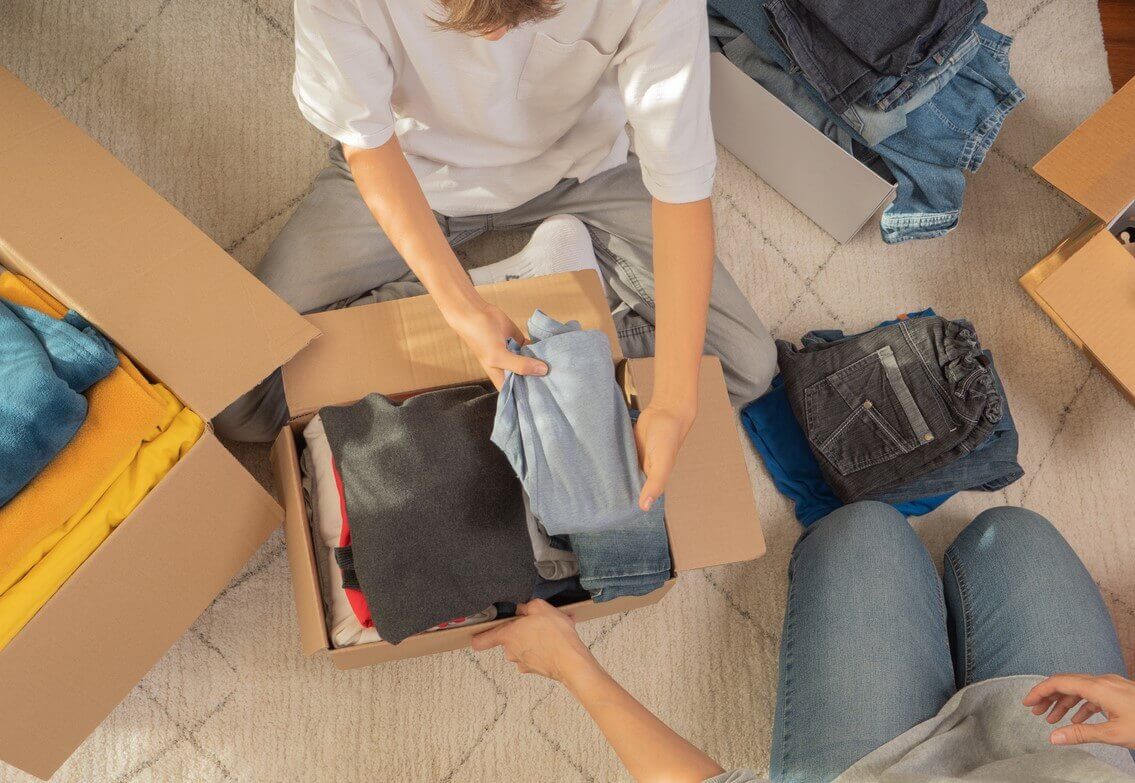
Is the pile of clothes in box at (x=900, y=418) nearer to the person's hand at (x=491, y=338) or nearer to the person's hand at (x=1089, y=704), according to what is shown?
the person's hand at (x=1089, y=704)

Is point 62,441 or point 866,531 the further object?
point 866,531

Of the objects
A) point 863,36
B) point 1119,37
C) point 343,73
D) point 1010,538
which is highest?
point 343,73

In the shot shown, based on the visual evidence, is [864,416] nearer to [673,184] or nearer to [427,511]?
[673,184]

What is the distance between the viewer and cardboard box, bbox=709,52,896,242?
4.02 ft

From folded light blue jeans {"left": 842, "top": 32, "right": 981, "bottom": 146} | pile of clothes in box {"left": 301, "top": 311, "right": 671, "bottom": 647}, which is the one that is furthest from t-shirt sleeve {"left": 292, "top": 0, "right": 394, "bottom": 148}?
folded light blue jeans {"left": 842, "top": 32, "right": 981, "bottom": 146}

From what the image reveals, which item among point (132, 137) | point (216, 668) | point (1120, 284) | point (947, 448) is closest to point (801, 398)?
point (947, 448)

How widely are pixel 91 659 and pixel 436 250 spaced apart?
1.78 feet

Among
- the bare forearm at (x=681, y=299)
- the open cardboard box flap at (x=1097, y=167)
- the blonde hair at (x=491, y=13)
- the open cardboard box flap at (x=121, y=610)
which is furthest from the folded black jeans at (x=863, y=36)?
the open cardboard box flap at (x=121, y=610)

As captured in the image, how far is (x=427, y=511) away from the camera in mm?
875

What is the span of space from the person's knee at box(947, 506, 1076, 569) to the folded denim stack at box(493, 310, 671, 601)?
529 millimetres

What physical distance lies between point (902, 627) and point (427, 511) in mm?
561

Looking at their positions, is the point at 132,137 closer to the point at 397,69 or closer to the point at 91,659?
the point at 397,69

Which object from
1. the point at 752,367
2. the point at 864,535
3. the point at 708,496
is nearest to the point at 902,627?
the point at 864,535

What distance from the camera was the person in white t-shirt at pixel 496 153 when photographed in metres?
0.79
